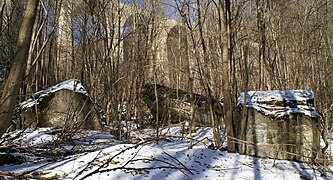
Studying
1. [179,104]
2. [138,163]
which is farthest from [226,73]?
[138,163]

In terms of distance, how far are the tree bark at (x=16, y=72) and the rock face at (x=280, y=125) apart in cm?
317

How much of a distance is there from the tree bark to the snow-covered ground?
20.4 inches

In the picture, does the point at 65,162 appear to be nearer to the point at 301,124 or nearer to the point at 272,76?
the point at 301,124

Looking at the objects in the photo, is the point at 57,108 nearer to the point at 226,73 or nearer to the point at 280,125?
the point at 226,73

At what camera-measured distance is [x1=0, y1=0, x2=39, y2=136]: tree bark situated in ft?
6.09

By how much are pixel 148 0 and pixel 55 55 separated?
524 cm

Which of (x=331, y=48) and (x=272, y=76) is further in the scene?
(x=331, y=48)

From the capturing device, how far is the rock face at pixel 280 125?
3.96 m

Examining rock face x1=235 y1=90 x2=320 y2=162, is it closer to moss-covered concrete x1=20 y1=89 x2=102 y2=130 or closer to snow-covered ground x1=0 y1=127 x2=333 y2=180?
snow-covered ground x1=0 y1=127 x2=333 y2=180

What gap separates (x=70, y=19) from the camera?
35.7 ft

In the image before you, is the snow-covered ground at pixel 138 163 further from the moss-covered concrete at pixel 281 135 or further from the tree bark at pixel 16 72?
the tree bark at pixel 16 72

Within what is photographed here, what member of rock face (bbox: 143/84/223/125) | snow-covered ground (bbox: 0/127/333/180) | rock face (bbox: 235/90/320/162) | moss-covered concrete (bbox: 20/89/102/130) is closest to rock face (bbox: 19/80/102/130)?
moss-covered concrete (bbox: 20/89/102/130)

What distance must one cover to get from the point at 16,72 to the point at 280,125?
385 cm

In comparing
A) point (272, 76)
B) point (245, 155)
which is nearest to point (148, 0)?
point (272, 76)
